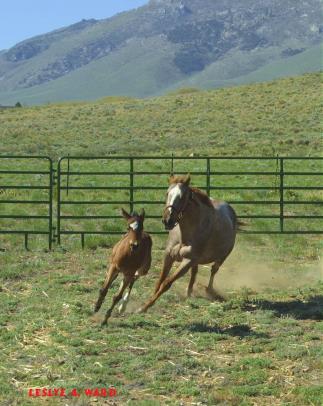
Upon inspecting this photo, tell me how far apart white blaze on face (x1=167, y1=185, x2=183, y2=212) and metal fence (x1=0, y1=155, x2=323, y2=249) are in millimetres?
4656

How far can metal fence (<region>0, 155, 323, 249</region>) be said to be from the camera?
14.5 metres

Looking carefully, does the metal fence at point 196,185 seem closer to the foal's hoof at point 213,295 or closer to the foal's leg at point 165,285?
the foal's hoof at point 213,295

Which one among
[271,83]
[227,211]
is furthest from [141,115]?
[227,211]

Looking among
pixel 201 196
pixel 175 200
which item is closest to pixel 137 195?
pixel 201 196

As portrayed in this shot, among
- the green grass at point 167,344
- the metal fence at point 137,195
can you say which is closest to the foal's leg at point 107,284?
the green grass at point 167,344

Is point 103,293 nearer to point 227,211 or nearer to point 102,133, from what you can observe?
point 227,211

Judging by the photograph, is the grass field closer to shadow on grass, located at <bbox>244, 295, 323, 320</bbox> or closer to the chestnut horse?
shadow on grass, located at <bbox>244, 295, 323, 320</bbox>

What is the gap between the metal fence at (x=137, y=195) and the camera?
14.5 meters

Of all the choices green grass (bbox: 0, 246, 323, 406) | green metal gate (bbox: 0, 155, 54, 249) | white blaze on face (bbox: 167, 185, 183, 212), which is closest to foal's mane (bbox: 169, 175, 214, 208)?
white blaze on face (bbox: 167, 185, 183, 212)

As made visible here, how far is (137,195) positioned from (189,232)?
1052cm

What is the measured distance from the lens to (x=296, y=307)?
931 cm

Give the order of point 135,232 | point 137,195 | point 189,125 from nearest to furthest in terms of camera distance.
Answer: point 135,232
point 137,195
point 189,125

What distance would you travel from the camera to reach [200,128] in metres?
48.2

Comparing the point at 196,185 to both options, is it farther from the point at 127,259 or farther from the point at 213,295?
the point at 127,259
